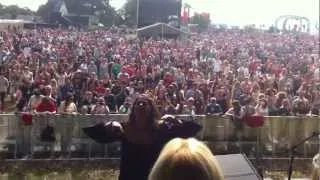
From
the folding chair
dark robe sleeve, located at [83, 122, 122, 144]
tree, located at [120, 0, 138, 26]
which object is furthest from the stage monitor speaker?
tree, located at [120, 0, 138, 26]

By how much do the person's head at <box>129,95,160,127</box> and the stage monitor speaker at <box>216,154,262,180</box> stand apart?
2.34 feet

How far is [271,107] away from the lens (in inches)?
531

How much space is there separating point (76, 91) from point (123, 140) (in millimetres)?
10280

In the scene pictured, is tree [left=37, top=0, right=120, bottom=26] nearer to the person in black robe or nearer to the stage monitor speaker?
the person in black robe

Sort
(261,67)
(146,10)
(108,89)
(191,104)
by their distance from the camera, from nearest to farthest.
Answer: (191,104), (108,89), (261,67), (146,10)

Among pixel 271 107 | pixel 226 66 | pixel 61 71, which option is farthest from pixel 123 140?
pixel 226 66

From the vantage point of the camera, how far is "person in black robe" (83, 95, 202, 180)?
14.9ft

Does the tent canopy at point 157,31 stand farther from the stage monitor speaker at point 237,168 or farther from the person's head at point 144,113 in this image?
the stage monitor speaker at point 237,168

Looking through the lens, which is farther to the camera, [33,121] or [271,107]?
[271,107]

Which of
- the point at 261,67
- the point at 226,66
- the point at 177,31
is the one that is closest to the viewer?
the point at 226,66

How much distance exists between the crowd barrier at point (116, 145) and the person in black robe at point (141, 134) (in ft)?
18.9

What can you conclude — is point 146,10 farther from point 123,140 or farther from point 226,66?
point 123,140

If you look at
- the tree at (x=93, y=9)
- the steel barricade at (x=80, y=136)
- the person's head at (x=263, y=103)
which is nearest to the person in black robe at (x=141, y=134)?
the steel barricade at (x=80, y=136)

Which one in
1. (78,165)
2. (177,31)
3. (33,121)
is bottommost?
(78,165)
